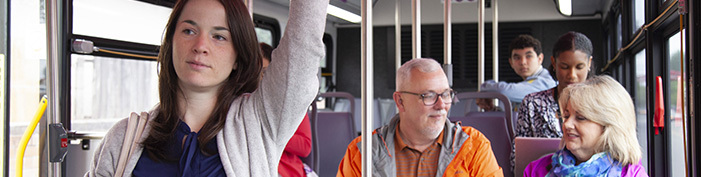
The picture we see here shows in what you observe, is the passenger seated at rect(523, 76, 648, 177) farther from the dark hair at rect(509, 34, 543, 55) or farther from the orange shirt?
the dark hair at rect(509, 34, 543, 55)

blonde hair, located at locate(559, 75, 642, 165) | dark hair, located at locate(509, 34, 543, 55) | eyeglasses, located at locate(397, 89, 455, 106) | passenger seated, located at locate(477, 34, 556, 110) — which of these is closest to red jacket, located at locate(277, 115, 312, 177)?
eyeglasses, located at locate(397, 89, 455, 106)

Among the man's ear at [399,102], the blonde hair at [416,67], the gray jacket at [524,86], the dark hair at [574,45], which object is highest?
the dark hair at [574,45]

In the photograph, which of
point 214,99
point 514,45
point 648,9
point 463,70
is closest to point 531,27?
point 463,70

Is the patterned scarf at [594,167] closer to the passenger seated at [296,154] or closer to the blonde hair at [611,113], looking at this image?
the blonde hair at [611,113]

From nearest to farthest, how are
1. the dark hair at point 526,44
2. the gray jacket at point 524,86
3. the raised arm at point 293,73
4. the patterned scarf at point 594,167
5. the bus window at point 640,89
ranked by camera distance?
the raised arm at point 293,73 → the patterned scarf at point 594,167 → the gray jacket at point 524,86 → the dark hair at point 526,44 → the bus window at point 640,89

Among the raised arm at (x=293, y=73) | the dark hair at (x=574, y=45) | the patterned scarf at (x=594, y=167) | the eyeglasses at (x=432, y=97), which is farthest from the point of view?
the dark hair at (x=574, y=45)

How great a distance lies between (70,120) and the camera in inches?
107

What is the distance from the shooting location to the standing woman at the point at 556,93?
98.7 inches

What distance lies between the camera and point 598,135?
1.86m

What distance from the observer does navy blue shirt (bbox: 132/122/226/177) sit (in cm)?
106

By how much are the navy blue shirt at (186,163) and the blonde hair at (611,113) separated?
1.30m

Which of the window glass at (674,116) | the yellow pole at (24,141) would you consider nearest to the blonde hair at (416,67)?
the window glass at (674,116)

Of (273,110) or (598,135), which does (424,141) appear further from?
(273,110)

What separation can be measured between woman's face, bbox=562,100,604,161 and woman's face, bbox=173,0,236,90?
1.22m
